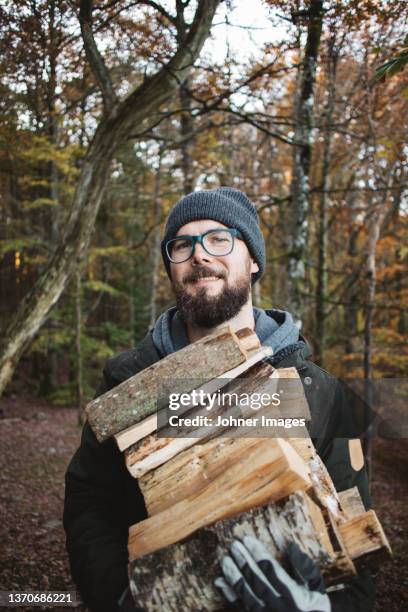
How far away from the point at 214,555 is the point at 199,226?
1.70 m

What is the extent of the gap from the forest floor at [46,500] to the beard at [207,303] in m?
4.24

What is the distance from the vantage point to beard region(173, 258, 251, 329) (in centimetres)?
222

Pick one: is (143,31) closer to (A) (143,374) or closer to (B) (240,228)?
(B) (240,228)

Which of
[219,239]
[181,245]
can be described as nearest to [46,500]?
[181,245]

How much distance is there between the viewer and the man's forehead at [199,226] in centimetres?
240

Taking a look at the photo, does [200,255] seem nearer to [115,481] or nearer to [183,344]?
[183,344]

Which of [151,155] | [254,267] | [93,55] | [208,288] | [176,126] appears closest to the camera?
[208,288]

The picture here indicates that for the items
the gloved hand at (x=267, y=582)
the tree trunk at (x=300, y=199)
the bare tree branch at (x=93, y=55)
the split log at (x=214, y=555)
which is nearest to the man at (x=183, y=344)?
the split log at (x=214, y=555)

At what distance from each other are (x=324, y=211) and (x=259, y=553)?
10749 millimetres

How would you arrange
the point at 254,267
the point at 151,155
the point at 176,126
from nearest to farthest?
the point at 254,267
the point at 151,155
the point at 176,126

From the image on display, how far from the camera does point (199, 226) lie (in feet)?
7.89

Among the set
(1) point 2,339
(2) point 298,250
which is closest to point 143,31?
(2) point 298,250

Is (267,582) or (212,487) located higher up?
(212,487)

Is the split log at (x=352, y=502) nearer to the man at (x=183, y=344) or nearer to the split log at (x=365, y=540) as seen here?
the man at (x=183, y=344)
